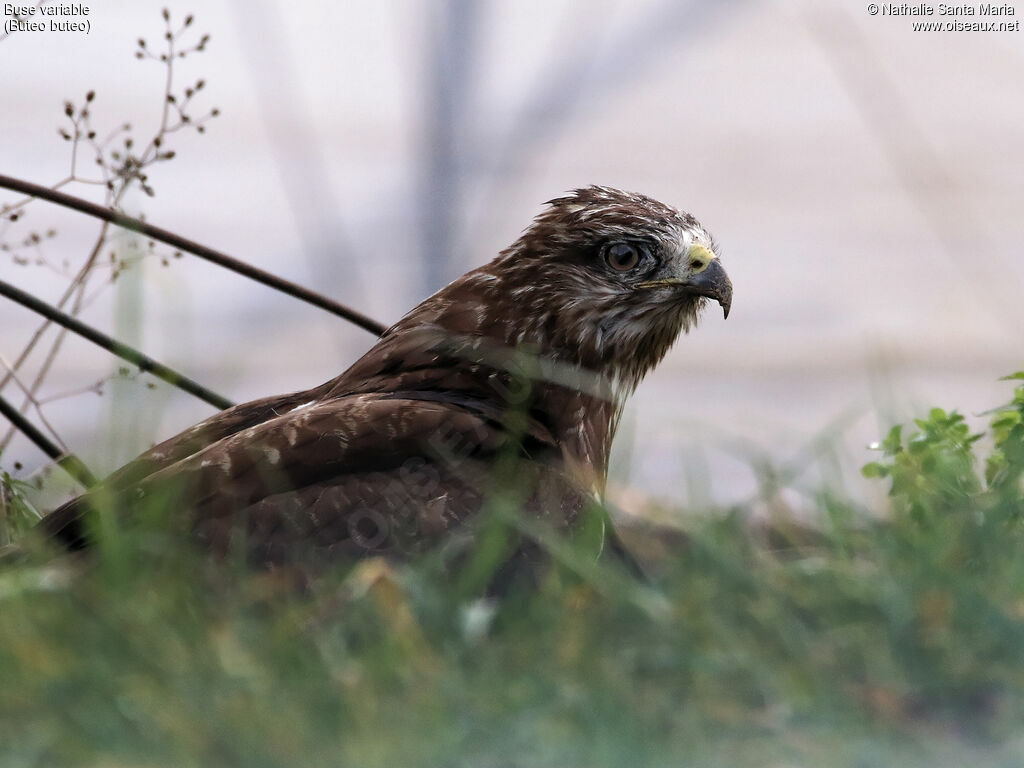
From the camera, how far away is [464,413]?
3037 millimetres

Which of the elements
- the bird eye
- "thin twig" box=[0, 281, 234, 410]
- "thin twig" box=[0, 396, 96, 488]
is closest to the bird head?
the bird eye

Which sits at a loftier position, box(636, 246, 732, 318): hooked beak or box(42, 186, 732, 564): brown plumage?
box(636, 246, 732, 318): hooked beak

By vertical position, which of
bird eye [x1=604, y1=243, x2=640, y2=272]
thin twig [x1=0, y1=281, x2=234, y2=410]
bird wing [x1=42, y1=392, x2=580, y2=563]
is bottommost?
bird wing [x1=42, y1=392, x2=580, y2=563]

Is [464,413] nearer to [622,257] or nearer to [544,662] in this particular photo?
[622,257]

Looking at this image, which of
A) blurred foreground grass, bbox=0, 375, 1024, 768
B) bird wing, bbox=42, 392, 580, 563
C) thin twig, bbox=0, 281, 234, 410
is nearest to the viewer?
blurred foreground grass, bbox=0, 375, 1024, 768

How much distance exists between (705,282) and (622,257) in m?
0.22

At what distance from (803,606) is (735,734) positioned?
0.36 meters

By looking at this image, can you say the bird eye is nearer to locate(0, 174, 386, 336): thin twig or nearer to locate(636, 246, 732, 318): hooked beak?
locate(636, 246, 732, 318): hooked beak

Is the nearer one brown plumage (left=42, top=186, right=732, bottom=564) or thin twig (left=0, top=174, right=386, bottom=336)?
brown plumage (left=42, top=186, right=732, bottom=564)

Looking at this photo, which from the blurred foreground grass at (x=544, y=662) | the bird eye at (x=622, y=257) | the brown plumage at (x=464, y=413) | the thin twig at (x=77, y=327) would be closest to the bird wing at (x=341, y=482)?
the brown plumage at (x=464, y=413)

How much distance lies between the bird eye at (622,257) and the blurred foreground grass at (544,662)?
1484mm

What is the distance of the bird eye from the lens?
3.62m

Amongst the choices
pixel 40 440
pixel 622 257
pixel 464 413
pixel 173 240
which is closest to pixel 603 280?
pixel 622 257

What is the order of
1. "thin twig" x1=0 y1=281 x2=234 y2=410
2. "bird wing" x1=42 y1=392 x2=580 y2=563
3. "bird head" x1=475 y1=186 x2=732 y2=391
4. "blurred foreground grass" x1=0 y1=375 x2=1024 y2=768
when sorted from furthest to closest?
1. "bird head" x1=475 y1=186 x2=732 y2=391
2. "thin twig" x1=0 y1=281 x2=234 y2=410
3. "bird wing" x1=42 y1=392 x2=580 y2=563
4. "blurred foreground grass" x1=0 y1=375 x2=1024 y2=768
